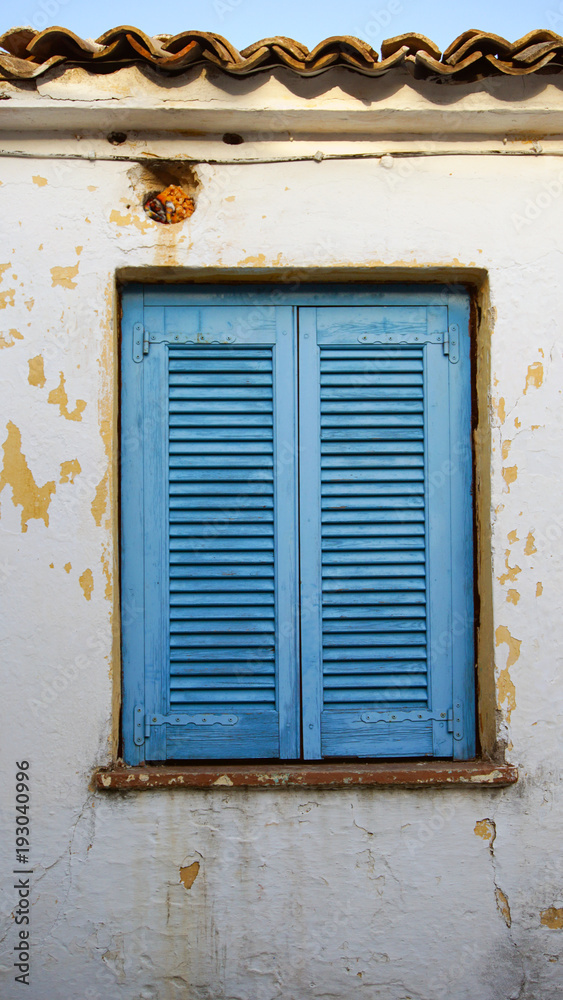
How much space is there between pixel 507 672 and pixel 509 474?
77 centimetres

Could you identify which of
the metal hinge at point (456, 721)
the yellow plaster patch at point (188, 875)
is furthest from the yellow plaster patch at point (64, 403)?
the metal hinge at point (456, 721)

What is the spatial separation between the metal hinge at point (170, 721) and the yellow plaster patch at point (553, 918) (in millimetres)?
1363

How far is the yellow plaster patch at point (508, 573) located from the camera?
2.79 m

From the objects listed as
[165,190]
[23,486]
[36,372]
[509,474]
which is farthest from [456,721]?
[165,190]

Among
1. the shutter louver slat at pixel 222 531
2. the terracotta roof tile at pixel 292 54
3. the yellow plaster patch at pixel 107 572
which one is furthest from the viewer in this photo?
the shutter louver slat at pixel 222 531

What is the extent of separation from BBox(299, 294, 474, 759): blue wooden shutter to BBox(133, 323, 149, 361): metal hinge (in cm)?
63

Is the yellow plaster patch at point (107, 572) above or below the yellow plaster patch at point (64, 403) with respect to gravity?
below

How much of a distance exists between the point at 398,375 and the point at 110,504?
127 cm

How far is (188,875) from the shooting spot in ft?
8.71

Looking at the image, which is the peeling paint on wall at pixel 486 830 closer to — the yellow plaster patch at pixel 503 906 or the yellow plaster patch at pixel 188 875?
the yellow plaster patch at pixel 503 906

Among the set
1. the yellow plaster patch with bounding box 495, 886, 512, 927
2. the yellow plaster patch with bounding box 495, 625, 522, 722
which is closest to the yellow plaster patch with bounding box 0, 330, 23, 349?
the yellow plaster patch with bounding box 495, 625, 522, 722

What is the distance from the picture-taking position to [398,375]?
293 cm

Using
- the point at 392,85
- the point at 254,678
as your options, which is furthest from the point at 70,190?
the point at 254,678

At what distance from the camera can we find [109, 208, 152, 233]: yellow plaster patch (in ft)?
9.27
